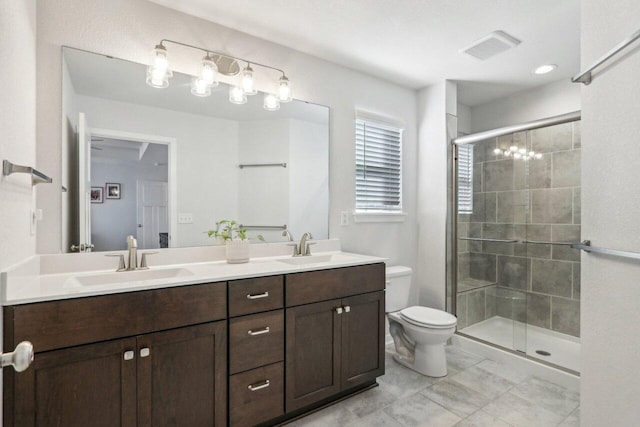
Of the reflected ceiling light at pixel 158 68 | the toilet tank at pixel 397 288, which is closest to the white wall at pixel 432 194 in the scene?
the toilet tank at pixel 397 288

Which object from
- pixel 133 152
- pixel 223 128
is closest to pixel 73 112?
pixel 133 152

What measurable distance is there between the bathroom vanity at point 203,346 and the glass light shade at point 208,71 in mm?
1166

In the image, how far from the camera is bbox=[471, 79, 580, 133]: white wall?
9.48 ft

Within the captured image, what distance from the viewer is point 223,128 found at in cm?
213

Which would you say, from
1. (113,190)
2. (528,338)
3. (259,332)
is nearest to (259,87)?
(113,190)

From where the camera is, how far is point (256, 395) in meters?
1.62

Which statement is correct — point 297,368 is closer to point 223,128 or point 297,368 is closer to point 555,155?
point 223,128

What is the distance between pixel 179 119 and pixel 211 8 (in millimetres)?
700

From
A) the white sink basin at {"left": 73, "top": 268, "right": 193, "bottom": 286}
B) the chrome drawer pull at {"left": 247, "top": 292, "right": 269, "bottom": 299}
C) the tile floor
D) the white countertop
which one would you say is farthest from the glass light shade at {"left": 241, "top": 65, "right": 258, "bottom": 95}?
the tile floor

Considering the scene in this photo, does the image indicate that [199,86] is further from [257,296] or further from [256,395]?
[256,395]

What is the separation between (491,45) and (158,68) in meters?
2.30

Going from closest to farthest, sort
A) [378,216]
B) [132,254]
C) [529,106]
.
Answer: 1. [132,254]
2. [378,216]
3. [529,106]

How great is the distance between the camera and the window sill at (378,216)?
2.73 meters

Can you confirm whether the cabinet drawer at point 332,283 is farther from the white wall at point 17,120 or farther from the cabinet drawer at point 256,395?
the white wall at point 17,120
